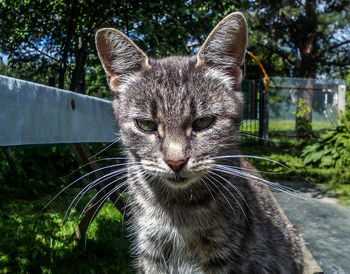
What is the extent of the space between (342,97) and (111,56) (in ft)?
31.6

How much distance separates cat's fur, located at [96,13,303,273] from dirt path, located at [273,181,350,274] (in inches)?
43.0

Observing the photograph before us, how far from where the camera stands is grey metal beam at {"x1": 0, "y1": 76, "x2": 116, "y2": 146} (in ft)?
4.20

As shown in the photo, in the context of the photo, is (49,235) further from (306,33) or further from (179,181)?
(306,33)

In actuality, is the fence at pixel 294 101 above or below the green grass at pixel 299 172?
above

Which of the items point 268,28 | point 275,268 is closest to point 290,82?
point 268,28

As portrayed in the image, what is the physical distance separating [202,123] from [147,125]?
295 mm

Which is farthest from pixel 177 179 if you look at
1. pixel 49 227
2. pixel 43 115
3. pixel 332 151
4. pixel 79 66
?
pixel 332 151

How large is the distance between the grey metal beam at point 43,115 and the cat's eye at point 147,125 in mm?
391

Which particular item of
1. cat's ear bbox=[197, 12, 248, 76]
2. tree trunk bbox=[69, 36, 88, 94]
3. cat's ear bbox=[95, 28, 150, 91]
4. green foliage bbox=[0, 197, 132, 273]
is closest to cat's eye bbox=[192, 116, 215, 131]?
cat's ear bbox=[197, 12, 248, 76]

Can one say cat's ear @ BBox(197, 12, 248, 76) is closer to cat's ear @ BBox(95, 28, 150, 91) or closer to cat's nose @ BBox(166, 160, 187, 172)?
cat's ear @ BBox(95, 28, 150, 91)

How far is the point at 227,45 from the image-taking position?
1812 mm

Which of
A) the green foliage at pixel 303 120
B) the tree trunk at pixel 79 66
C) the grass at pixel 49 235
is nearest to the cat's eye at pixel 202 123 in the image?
the grass at pixel 49 235

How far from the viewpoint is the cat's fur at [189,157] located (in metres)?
1.66

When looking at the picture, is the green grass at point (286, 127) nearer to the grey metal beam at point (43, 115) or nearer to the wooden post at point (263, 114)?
the wooden post at point (263, 114)
